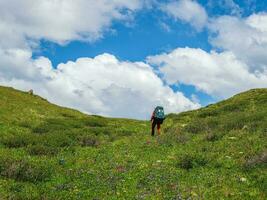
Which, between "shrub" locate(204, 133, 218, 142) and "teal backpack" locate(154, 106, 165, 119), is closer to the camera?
"shrub" locate(204, 133, 218, 142)

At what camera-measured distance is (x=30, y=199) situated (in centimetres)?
1398

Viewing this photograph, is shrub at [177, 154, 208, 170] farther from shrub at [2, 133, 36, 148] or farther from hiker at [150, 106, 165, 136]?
hiker at [150, 106, 165, 136]

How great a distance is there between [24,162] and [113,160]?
4.08 metres

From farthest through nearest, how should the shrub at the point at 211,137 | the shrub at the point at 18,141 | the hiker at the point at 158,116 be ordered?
the hiker at the point at 158,116 < the shrub at the point at 211,137 < the shrub at the point at 18,141

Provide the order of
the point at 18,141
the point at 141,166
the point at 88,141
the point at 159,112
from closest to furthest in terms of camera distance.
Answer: the point at 141,166 < the point at 18,141 < the point at 88,141 < the point at 159,112

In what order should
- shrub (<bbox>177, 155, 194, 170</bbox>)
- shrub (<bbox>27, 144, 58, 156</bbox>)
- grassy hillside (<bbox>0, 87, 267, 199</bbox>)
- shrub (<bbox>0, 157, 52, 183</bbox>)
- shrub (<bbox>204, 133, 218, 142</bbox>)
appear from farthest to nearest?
shrub (<bbox>204, 133, 218, 142</bbox>) < shrub (<bbox>27, 144, 58, 156</bbox>) < shrub (<bbox>177, 155, 194, 170</bbox>) < shrub (<bbox>0, 157, 52, 183</bbox>) < grassy hillside (<bbox>0, 87, 267, 199</bbox>)

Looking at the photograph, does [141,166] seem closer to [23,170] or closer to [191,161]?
[191,161]

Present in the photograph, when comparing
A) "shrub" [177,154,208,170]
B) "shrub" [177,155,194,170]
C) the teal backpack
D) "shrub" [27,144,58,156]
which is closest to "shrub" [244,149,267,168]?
"shrub" [177,154,208,170]

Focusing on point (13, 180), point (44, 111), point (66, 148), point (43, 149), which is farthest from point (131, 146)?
point (44, 111)

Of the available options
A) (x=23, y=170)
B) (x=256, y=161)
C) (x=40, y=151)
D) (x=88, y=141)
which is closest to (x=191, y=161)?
(x=256, y=161)

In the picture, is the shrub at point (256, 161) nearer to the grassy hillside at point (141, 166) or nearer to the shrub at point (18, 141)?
the grassy hillside at point (141, 166)

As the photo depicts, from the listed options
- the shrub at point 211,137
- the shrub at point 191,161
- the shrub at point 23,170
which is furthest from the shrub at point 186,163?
the shrub at point 211,137

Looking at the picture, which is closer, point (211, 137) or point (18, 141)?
point (18, 141)

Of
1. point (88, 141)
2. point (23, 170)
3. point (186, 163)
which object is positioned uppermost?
point (88, 141)
